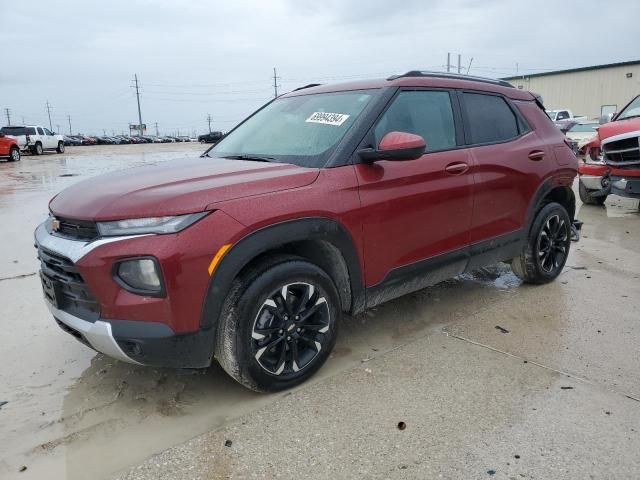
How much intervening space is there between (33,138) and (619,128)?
3045 cm

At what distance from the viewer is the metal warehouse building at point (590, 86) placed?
36438 mm

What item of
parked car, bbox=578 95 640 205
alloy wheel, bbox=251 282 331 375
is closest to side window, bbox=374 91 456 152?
alloy wheel, bbox=251 282 331 375

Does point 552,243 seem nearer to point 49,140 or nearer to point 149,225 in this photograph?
point 149,225

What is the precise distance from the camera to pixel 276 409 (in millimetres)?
2844

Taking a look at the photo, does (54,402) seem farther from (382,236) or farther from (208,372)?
(382,236)

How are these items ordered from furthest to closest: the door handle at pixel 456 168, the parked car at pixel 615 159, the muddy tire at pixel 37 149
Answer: the muddy tire at pixel 37 149 < the parked car at pixel 615 159 < the door handle at pixel 456 168

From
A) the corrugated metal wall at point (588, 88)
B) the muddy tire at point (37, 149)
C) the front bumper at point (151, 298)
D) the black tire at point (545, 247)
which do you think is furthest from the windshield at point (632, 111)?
the corrugated metal wall at point (588, 88)

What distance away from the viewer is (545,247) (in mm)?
4754

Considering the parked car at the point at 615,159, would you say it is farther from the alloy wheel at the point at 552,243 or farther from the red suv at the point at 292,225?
the red suv at the point at 292,225

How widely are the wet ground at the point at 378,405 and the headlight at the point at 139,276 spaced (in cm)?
78

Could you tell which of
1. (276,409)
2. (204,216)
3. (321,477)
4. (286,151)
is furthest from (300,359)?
(286,151)

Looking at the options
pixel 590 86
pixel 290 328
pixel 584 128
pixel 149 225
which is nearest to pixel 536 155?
pixel 290 328

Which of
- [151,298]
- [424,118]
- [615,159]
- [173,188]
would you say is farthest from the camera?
[615,159]

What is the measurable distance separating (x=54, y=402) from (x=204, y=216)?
1.48 metres
